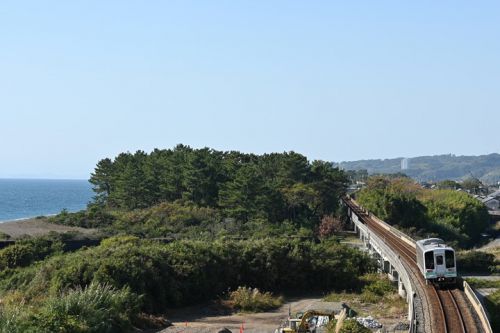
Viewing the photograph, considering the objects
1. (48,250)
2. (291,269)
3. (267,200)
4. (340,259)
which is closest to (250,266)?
(291,269)

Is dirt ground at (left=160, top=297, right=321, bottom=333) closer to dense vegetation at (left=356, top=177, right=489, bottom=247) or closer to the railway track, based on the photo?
the railway track

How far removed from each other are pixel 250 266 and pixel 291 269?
10.1 ft

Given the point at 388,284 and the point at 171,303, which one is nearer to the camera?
the point at 171,303

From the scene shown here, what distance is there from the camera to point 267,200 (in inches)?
3182

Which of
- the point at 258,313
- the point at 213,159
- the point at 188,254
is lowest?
the point at 258,313

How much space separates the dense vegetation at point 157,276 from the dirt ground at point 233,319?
5.86ft

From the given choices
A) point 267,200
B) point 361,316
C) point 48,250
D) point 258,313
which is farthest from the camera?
point 267,200

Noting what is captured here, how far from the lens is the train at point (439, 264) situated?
3666 cm

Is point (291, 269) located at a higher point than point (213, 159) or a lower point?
lower

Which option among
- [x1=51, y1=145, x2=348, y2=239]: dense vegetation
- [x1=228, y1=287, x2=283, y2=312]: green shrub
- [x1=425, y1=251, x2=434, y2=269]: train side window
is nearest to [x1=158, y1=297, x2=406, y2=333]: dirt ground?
[x1=228, y1=287, x2=283, y2=312]: green shrub

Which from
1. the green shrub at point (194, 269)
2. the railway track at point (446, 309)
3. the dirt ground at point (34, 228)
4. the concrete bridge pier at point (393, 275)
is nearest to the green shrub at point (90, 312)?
the green shrub at point (194, 269)

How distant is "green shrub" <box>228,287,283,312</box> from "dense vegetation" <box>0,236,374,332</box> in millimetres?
2733

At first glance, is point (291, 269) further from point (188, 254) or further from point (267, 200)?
point (267, 200)

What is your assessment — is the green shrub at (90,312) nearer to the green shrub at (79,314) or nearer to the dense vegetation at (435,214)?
the green shrub at (79,314)
